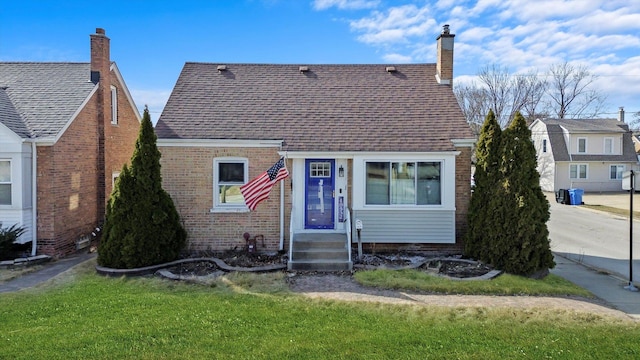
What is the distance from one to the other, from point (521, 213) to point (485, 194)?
116 centimetres

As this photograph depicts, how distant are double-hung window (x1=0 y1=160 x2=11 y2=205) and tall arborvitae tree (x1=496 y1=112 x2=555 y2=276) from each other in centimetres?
1319

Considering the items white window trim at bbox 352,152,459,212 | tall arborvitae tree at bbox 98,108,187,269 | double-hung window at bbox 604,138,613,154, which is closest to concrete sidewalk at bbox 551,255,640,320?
white window trim at bbox 352,152,459,212

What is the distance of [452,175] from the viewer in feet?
38.7

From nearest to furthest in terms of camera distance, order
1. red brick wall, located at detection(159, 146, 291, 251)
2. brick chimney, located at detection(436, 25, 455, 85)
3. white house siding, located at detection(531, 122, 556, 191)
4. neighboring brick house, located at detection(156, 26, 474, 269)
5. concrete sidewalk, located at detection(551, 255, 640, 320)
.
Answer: concrete sidewalk, located at detection(551, 255, 640, 320)
neighboring brick house, located at detection(156, 26, 474, 269)
red brick wall, located at detection(159, 146, 291, 251)
brick chimney, located at detection(436, 25, 455, 85)
white house siding, located at detection(531, 122, 556, 191)

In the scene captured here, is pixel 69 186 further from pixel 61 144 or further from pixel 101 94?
pixel 101 94

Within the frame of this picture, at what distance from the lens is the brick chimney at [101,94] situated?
1447cm

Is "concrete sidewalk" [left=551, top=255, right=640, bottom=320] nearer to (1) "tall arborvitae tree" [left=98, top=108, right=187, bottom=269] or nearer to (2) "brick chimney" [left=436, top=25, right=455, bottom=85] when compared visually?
(2) "brick chimney" [left=436, top=25, right=455, bottom=85]

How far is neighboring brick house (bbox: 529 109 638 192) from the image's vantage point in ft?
126

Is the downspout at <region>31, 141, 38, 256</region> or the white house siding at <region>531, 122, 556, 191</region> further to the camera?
the white house siding at <region>531, 122, 556, 191</region>

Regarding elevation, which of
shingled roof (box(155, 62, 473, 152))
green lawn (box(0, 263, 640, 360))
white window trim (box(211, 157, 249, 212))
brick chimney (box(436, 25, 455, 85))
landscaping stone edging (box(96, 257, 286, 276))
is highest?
brick chimney (box(436, 25, 455, 85))

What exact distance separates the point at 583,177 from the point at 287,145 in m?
36.8

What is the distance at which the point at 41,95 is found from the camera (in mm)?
13758

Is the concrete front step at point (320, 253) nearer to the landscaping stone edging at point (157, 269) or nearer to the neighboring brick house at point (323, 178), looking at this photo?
the neighboring brick house at point (323, 178)

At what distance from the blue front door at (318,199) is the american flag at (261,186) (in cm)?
125
